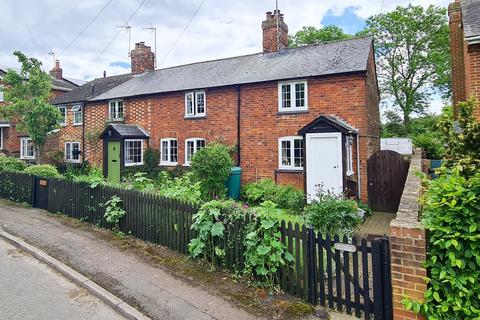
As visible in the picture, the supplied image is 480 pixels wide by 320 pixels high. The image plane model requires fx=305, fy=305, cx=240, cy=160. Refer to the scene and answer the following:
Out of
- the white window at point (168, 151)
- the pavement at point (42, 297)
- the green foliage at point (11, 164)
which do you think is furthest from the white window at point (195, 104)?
the pavement at point (42, 297)

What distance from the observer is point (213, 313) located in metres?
4.39

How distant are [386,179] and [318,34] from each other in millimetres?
29248

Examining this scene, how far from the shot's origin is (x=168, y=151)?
1834cm

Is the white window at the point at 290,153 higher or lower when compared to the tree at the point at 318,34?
lower

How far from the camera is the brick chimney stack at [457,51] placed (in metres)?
13.5

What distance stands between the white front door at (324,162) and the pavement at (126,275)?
7.47 m

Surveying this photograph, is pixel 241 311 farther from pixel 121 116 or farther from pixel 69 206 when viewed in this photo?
pixel 121 116

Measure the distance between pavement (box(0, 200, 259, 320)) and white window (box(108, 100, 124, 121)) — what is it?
40.6 ft

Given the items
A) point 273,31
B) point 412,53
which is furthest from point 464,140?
point 412,53

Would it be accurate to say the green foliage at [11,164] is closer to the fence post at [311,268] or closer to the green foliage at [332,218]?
the green foliage at [332,218]

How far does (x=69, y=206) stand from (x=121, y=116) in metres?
11.6

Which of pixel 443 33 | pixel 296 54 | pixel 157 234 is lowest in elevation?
pixel 157 234

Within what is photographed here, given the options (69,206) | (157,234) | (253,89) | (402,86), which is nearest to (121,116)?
(253,89)

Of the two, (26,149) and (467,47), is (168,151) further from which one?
(26,149)
